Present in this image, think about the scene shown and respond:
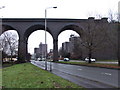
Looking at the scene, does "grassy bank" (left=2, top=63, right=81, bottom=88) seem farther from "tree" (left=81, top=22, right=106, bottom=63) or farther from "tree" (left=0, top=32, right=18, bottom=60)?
"tree" (left=0, top=32, right=18, bottom=60)

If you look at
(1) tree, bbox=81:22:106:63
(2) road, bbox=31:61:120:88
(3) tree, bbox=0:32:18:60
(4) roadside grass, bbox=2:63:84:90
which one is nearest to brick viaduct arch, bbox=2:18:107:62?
(3) tree, bbox=0:32:18:60

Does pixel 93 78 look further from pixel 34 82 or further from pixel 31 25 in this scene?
pixel 31 25

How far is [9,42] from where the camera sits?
69188mm

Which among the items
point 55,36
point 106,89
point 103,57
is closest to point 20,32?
point 55,36

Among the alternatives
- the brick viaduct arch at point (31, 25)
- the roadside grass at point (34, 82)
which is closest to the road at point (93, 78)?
the roadside grass at point (34, 82)

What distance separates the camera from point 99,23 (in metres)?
46.3

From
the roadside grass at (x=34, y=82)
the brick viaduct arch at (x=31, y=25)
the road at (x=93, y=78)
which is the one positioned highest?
the brick viaduct arch at (x=31, y=25)

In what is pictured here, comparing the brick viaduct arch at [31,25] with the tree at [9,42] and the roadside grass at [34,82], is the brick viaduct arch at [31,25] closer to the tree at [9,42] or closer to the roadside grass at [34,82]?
the tree at [9,42]

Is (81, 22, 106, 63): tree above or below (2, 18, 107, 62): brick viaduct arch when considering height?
below

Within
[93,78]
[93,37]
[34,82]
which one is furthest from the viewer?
[93,37]

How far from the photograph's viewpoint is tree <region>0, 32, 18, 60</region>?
224 feet

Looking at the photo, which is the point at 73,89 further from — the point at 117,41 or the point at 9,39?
the point at 9,39

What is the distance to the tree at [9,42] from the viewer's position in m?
68.2

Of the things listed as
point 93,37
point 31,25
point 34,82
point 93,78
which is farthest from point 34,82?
point 31,25
